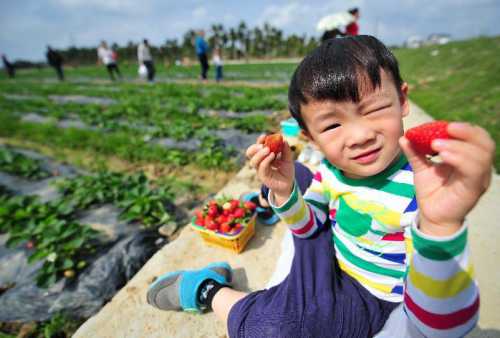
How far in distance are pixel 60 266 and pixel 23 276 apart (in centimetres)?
45

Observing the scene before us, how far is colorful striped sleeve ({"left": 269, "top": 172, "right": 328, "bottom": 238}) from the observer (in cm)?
126

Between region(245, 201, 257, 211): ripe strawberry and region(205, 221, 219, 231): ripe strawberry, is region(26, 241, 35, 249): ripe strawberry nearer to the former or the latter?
region(205, 221, 219, 231): ripe strawberry

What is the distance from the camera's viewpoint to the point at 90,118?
21.7 feet

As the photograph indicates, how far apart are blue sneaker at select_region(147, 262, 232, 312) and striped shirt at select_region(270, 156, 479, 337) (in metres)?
0.70

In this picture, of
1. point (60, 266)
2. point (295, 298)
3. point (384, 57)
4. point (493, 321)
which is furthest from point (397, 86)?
point (60, 266)

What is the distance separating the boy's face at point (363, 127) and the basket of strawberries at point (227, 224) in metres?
1.23

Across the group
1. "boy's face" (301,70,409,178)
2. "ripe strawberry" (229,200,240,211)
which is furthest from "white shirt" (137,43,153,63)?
"boy's face" (301,70,409,178)

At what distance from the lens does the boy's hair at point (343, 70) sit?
3.03 ft

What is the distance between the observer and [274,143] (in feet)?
3.65

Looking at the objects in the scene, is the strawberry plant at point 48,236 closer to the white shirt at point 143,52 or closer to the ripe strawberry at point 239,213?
the ripe strawberry at point 239,213

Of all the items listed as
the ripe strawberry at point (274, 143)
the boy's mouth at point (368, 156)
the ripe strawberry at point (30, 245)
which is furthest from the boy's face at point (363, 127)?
the ripe strawberry at point (30, 245)

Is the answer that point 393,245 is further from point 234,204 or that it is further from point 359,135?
point 234,204

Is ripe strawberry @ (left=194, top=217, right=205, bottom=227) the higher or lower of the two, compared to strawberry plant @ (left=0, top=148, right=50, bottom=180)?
higher

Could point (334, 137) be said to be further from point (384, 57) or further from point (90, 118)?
point (90, 118)
